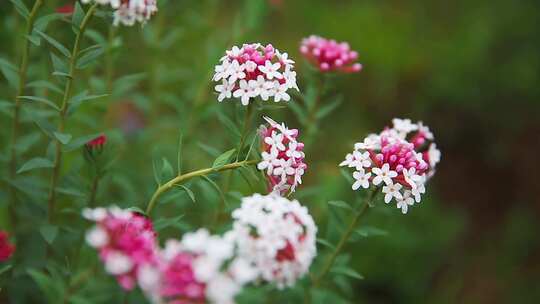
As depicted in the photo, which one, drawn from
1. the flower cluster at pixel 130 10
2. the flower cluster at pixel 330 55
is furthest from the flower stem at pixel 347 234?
the flower cluster at pixel 130 10

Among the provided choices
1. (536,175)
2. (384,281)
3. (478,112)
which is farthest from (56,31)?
(536,175)

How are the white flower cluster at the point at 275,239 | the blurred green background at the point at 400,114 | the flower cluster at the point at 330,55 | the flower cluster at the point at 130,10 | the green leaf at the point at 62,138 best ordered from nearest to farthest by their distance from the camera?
the white flower cluster at the point at 275,239, the flower cluster at the point at 130,10, the green leaf at the point at 62,138, the flower cluster at the point at 330,55, the blurred green background at the point at 400,114

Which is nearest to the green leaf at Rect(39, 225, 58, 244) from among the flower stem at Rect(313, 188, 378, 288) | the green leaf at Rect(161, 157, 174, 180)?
the green leaf at Rect(161, 157, 174, 180)

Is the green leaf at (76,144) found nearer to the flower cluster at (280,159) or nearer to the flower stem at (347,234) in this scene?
the flower cluster at (280,159)

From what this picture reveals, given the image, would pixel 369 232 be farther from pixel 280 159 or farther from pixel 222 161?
pixel 222 161

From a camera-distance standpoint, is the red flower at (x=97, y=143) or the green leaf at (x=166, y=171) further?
the red flower at (x=97, y=143)

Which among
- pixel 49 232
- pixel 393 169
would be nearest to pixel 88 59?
pixel 49 232
